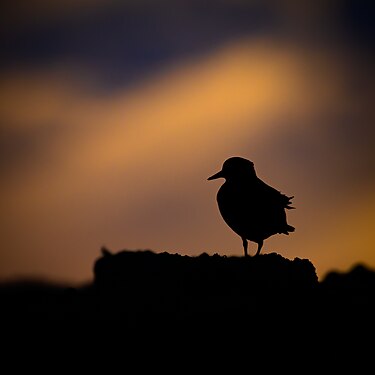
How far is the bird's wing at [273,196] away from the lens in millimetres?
14344

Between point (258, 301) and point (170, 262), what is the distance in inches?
64.9

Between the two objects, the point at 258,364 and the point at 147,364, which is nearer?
the point at 147,364

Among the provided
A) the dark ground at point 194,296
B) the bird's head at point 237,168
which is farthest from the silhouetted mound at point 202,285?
the bird's head at point 237,168

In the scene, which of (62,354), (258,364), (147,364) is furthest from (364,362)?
(62,354)

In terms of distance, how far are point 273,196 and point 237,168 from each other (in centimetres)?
102

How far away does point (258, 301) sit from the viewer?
9.70m

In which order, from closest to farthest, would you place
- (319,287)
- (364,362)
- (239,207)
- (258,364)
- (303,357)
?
(258,364), (303,357), (364,362), (319,287), (239,207)

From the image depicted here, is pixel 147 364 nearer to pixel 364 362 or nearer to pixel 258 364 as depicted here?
pixel 258 364

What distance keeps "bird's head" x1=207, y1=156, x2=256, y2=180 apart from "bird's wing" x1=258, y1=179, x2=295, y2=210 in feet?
1.14

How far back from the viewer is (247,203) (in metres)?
13.9

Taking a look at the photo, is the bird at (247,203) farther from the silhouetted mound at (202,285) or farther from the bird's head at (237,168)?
the silhouetted mound at (202,285)

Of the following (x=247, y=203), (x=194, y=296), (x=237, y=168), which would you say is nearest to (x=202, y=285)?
(x=194, y=296)

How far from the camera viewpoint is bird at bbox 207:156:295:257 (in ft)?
45.6

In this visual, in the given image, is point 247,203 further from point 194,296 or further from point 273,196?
point 194,296
